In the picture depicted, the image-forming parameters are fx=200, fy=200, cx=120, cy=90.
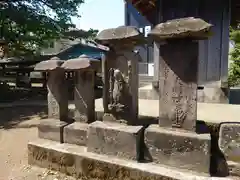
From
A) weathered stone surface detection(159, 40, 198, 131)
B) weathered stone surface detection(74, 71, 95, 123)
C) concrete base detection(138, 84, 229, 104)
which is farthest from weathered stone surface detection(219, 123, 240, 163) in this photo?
concrete base detection(138, 84, 229, 104)

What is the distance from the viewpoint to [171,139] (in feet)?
9.17

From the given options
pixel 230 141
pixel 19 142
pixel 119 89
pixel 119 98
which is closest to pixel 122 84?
pixel 119 89

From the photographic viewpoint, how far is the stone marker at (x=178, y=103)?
2.64 meters

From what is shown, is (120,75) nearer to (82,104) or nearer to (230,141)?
(82,104)

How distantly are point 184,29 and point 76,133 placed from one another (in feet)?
8.04

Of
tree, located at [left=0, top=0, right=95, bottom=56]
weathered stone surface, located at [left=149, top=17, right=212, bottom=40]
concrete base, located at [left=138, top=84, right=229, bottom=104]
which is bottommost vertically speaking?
concrete base, located at [left=138, top=84, right=229, bottom=104]

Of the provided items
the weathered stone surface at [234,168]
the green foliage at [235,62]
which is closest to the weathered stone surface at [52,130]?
the weathered stone surface at [234,168]

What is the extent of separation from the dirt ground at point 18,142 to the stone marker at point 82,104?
666 mm

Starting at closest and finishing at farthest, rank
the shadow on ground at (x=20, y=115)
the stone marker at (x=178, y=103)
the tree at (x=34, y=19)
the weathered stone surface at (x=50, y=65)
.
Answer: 1. the stone marker at (x=178, y=103)
2. the weathered stone surface at (x=50, y=65)
3. the shadow on ground at (x=20, y=115)
4. the tree at (x=34, y=19)

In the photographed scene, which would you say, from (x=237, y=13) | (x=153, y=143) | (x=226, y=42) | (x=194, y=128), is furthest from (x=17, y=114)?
(x=237, y=13)

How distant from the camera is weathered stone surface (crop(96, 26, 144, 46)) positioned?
290 cm

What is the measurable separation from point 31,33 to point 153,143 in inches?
368

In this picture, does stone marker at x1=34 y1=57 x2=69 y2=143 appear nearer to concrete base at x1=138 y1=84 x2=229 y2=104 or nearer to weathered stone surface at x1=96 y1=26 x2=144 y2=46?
weathered stone surface at x1=96 y1=26 x2=144 y2=46

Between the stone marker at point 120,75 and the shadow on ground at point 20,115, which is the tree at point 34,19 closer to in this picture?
the shadow on ground at point 20,115
